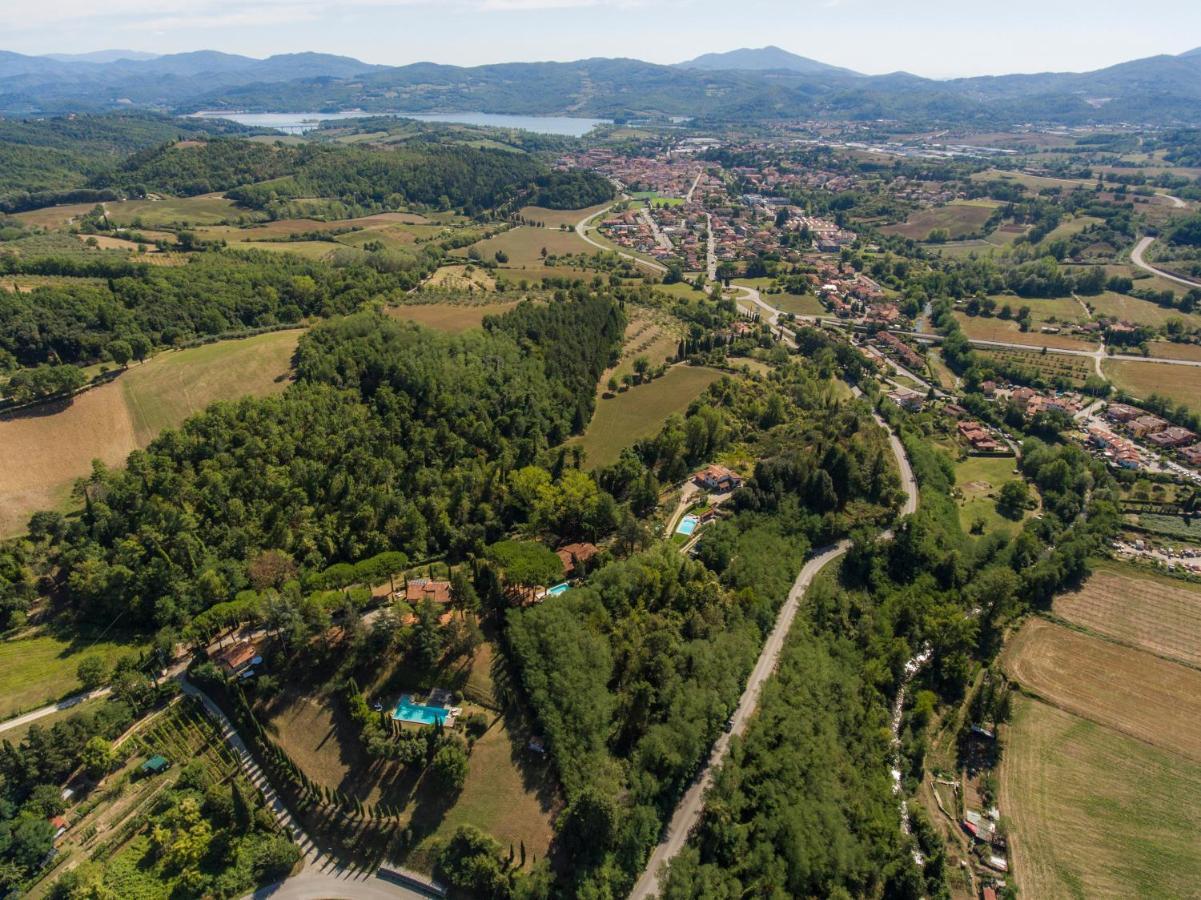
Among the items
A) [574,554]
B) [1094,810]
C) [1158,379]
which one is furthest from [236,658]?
[1158,379]

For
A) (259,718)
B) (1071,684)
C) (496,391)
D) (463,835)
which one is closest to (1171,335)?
(1071,684)

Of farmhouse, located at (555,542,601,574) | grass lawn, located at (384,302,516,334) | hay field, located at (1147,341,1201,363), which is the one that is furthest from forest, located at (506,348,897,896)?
hay field, located at (1147,341,1201,363)

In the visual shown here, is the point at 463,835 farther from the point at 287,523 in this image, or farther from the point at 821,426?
the point at 821,426

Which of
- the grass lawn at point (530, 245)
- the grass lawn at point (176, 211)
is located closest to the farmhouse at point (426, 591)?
the grass lawn at point (530, 245)

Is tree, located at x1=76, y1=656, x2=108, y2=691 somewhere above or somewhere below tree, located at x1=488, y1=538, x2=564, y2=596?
below

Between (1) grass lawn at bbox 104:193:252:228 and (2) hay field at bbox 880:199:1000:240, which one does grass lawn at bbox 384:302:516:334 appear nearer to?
(1) grass lawn at bbox 104:193:252:228
